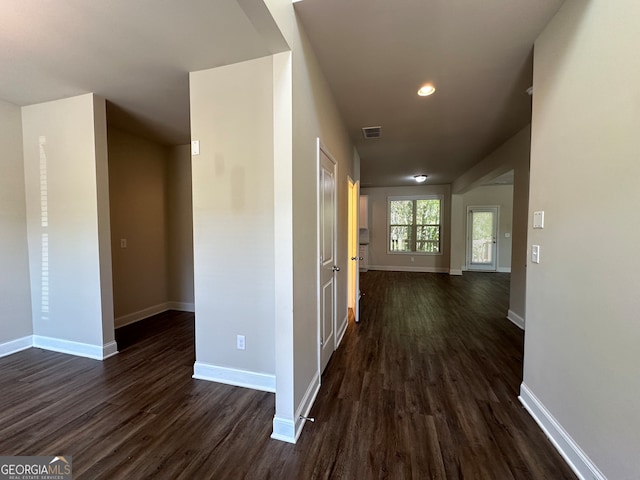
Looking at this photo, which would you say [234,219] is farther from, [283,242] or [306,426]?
[306,426]

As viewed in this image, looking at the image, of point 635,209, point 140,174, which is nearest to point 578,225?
point 635,209

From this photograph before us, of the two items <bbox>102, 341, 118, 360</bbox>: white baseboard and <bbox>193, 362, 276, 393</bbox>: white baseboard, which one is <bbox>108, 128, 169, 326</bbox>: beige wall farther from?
<bbox>193, 362, 276, 393</bbox>: white baseboard

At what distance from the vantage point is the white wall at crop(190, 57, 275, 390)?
2.10m

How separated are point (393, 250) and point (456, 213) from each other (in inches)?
83.3

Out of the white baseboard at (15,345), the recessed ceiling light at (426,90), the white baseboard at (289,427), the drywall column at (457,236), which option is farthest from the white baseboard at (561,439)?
the drywall column at (457,236)

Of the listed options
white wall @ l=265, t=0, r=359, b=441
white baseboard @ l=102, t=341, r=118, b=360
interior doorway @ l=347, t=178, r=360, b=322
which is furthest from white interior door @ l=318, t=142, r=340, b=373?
white baseboard @ l=102, t=341, r=118, b=360

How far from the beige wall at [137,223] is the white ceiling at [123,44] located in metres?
1.02

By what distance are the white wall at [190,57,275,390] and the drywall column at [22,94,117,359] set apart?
3.98 ft

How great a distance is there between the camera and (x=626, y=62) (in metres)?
1.21

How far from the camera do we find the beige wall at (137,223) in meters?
3.54

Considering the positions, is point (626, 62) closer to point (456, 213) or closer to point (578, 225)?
point (578, 225)

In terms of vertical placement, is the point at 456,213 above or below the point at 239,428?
above

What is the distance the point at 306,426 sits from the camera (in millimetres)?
1777

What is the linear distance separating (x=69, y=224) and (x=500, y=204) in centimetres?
968
